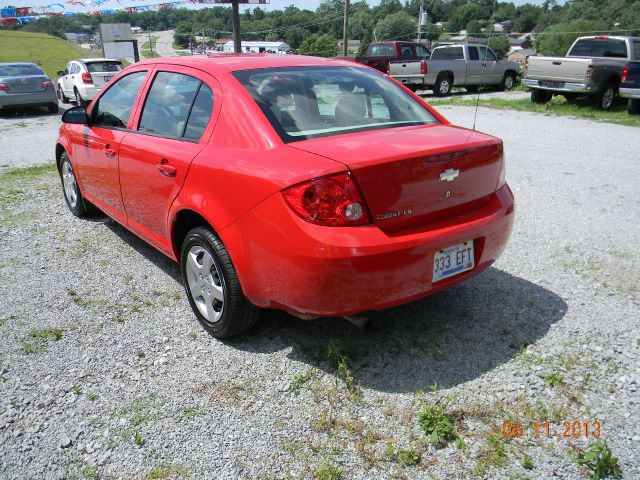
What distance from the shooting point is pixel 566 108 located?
14.7 m

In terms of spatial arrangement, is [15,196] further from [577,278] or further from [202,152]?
[577,278]

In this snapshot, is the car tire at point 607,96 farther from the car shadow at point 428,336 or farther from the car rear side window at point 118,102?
the car rear side window at point 118,102

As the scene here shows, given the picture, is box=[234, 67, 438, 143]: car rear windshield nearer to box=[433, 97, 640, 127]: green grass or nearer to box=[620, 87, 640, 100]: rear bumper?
box=[433, 97, 640, 127]: green grass

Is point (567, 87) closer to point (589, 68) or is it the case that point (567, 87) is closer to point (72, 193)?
point (589, 68)

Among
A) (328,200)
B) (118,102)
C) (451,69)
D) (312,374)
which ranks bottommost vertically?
(312,374)

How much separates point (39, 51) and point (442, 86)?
41719 millimetres

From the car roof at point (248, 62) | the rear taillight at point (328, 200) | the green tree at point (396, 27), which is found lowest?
the rear taillight at point (328, 200)

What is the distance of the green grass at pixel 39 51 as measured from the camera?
36688 millimetres

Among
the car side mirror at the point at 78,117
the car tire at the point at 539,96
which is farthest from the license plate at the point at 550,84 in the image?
the car side mirror at the point at 78,117

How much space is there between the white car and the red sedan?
13.5 m

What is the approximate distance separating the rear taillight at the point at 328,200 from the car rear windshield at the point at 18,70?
15.2 m

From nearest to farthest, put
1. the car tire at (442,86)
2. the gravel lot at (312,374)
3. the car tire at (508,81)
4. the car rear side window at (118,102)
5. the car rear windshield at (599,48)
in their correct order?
the gravel lot at (312,374), the car rear side window at (118,102), the car rear windshield at (599,48), the car tire at (442,86), the car tire at (508,81)

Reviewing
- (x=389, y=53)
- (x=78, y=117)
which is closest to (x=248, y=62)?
(x=78, y=117)
